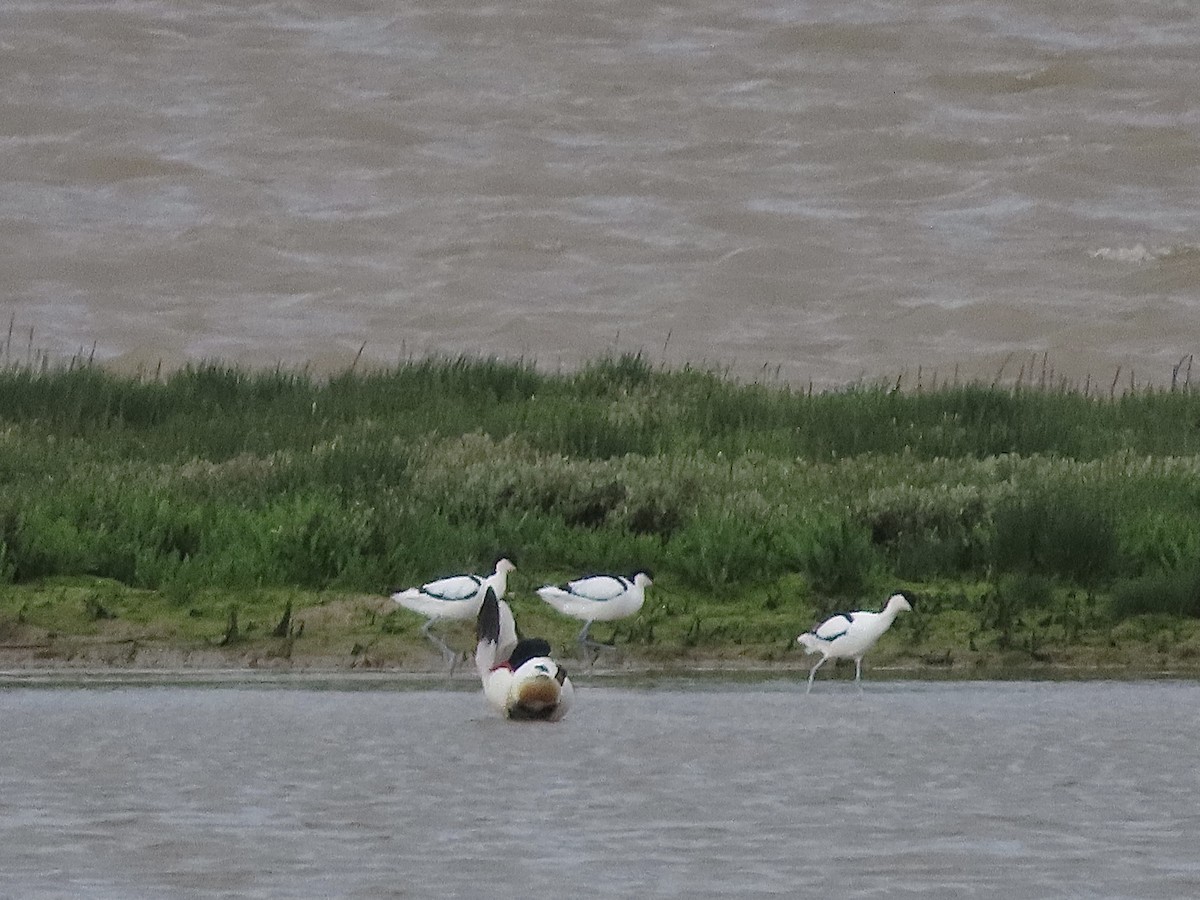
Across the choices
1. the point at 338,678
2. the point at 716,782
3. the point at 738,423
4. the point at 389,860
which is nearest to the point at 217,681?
the point at 338,678

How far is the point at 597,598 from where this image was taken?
13.9m

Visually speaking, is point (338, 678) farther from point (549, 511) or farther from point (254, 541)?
point (549, 511)

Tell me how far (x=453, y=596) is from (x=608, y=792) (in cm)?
406

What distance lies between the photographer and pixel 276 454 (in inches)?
727

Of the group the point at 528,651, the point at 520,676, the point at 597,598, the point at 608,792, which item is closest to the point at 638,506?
the point at 597,598

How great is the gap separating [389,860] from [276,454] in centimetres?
1021

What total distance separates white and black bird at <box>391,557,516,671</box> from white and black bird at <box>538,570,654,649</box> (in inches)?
11.7

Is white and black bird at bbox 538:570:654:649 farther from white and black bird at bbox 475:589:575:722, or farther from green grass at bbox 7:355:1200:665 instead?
white and black bird at bbox 475:589:575:722

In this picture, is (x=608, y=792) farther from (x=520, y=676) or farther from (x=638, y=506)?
(x=638, y=506)

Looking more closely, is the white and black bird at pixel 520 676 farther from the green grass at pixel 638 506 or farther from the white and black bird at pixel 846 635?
the green grass at pixel 638 506

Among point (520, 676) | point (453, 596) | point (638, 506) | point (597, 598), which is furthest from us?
point (638, 506)

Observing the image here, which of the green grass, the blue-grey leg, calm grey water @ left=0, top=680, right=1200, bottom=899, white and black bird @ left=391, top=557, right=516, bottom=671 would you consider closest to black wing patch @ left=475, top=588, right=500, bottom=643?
calm grey water @ left=0, top=680, right=1200, bottom=899

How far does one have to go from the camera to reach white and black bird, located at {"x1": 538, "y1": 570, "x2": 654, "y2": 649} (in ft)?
45.7

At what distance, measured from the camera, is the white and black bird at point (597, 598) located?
1393 cm
